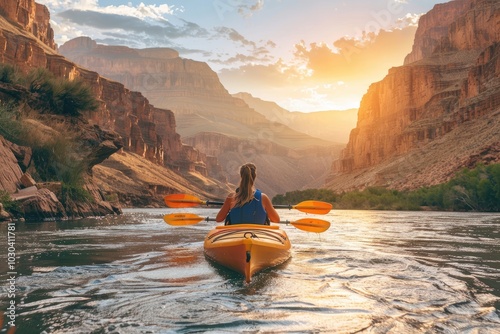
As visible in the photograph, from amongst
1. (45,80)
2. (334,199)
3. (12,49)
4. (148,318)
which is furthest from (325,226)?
(12,49)

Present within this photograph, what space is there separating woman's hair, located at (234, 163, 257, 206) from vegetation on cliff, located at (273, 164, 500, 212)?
1483 inches

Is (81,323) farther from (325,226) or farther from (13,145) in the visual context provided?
(13,145)

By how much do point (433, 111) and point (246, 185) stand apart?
108582 millimetres

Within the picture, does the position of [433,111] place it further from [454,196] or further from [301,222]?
[301,222]

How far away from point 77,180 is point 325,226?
18878mm

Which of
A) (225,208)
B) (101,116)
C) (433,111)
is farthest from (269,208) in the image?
(433,111)

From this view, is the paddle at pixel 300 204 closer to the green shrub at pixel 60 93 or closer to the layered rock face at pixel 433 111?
the green shrub at pixel 60 93

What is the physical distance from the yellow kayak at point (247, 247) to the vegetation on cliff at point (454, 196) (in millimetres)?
37676

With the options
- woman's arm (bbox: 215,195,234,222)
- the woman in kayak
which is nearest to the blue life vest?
the woman in kayak

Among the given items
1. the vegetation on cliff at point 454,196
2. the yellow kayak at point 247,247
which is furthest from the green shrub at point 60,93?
the vegetation on cliff at point 454,196

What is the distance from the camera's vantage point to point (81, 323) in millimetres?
4121

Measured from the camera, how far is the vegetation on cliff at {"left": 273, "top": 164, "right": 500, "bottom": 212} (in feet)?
132

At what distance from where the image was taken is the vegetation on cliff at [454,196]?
40375mm

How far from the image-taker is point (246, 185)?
7516 mm
